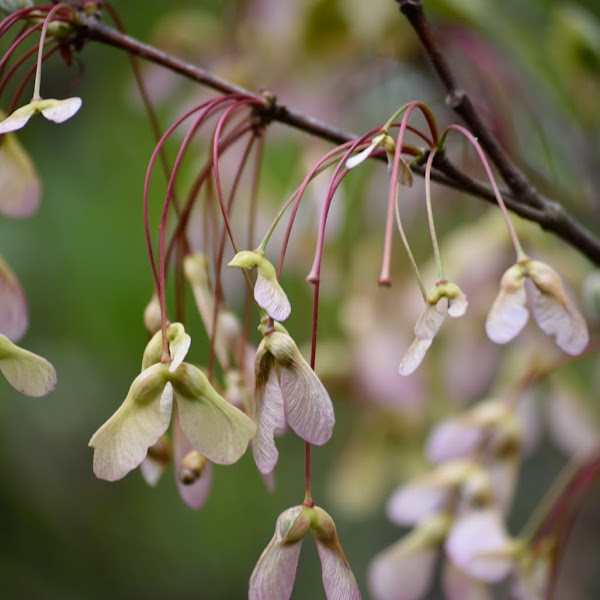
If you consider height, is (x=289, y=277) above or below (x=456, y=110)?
above

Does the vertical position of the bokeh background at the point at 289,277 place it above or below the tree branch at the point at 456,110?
above

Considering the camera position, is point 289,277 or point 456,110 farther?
point 289,277

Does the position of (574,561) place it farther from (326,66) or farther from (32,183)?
(32,183)

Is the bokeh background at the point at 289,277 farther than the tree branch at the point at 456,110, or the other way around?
the bokeh background at the point at 289,277

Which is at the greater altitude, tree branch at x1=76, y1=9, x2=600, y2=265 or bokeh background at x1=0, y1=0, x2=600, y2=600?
bokeh background at x1=0, y1=0, x2=600, y2=600

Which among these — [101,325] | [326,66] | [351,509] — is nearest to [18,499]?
[101,325]
